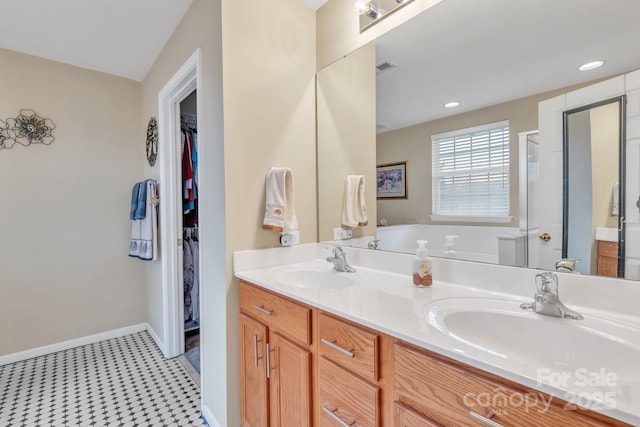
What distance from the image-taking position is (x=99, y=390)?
1875 millimetres

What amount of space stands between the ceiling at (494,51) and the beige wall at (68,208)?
2.44m

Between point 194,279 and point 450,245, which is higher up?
point 450,245

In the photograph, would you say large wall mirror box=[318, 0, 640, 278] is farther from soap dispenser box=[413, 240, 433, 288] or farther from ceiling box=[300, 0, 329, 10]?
ceiling box=[300, 0, 329, 10]

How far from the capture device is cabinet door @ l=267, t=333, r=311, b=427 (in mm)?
1057

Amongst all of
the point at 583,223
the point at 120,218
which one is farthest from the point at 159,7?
the point at 583,223

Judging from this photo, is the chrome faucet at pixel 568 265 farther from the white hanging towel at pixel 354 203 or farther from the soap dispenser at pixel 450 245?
the white hanging towel at pixel 354 203

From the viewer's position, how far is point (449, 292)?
1.07 m

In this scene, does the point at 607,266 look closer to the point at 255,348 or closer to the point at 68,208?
the point at 255,348

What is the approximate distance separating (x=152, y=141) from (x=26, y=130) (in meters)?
0.86

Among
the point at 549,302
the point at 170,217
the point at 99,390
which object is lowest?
the point at 99,390

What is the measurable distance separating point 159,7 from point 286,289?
6.07 feet

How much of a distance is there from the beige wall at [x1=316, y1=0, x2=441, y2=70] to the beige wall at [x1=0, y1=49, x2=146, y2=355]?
1998mm

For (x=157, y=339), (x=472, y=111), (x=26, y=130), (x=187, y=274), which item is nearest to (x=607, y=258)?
(x=472, y=111)

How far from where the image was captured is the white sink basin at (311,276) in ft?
4.64
